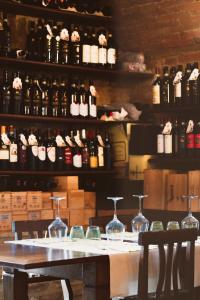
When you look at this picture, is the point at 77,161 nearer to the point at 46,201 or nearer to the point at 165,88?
the point at 46,201

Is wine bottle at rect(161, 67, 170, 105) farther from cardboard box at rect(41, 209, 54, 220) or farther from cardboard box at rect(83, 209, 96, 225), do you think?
cardboard box at rect(41, 209, 54, 220)

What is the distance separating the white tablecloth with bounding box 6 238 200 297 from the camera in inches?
141

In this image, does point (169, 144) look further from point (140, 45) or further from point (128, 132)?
point (140, 45)

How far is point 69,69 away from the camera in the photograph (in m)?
6.59

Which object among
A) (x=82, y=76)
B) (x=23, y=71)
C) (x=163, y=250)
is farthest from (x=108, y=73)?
(x=163, y=250)

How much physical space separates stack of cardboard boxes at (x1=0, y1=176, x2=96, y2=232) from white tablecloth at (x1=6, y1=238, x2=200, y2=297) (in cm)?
183

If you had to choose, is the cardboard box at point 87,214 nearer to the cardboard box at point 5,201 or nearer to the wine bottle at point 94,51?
the cardboard box at point 5,201

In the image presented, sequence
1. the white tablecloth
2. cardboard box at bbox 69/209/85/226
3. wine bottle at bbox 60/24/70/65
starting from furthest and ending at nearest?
1. wine bottle at bbox 60/24/70/65
2. cardboard box at bbox 69/209/85/226
3. the white tablecloth

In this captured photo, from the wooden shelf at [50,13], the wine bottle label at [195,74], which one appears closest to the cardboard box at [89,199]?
the wine bottle label at [195,74]

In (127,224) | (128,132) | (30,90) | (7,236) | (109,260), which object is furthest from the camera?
(128,132)

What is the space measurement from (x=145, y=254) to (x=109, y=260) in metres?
0.19

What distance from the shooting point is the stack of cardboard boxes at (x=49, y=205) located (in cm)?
593

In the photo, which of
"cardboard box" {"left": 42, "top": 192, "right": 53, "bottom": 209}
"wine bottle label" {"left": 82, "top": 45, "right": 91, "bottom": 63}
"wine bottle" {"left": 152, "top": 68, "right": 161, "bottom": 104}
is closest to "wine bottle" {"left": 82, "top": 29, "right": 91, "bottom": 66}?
"wine bottle label" {"left": 82, "top": 45, "right": 91, "bottom": 63}

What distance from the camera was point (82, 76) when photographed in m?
6.91
